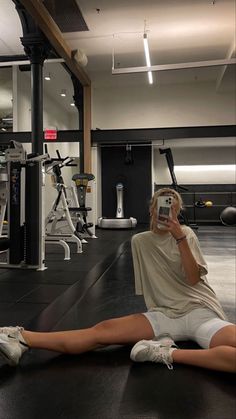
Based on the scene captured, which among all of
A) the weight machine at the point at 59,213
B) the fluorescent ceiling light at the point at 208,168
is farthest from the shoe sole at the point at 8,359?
the fluorescent ceiling light at the point at 208,168

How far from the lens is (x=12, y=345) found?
5.45ft

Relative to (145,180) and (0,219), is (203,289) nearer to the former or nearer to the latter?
(0,219)

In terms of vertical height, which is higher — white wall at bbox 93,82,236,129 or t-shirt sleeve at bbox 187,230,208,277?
white wall at bbox 93,82,236,129

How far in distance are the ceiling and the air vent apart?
0.08 meters

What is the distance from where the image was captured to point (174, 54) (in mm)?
7840

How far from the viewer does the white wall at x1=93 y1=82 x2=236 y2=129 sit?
376 inches

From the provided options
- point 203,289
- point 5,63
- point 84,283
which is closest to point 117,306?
point 84,283

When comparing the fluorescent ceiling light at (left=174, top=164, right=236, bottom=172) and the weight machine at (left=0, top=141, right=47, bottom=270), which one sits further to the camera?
Answer: the fluorescent ceiling light at (left=174, top=164, right=236, bottom=172)

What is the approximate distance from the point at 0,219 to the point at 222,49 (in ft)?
21.0

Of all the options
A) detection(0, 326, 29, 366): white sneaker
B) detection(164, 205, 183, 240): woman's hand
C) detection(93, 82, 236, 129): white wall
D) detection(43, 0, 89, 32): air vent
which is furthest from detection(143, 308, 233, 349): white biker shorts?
detection(93, 82, 236, 129): white wall

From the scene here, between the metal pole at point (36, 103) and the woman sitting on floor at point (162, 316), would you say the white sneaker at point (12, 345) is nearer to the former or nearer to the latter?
the woman sitting on floor at point (162, 316)

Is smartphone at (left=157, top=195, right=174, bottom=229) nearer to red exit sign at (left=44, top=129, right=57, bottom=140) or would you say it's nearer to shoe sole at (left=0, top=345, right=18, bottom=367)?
shoe sole at (left=0, top=345, right=18, bottom=367)

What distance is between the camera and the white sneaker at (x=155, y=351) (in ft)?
5.42

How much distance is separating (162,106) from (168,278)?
346 inches
